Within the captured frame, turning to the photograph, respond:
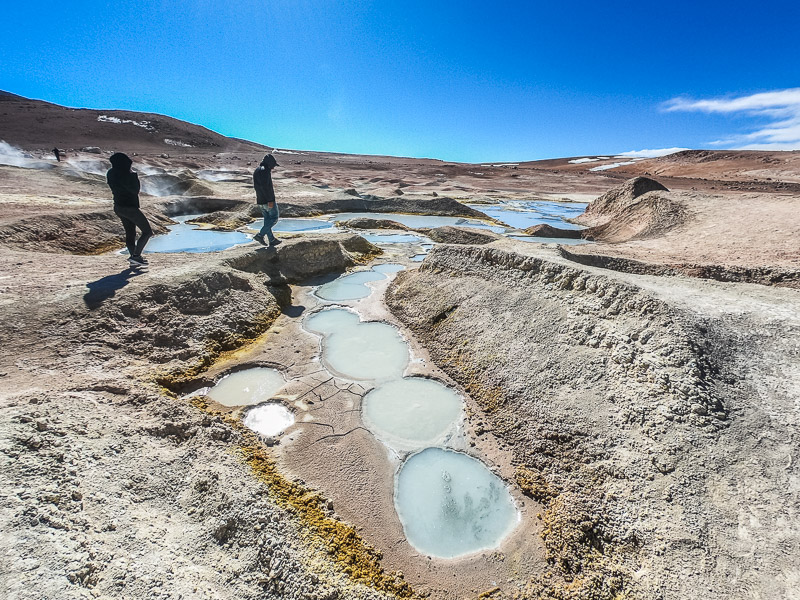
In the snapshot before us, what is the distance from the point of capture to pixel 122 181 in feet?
17.3

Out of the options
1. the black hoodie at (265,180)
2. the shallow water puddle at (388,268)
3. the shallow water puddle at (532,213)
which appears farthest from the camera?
the shallow water puddle at (532,213)

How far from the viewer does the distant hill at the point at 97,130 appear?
131 feet

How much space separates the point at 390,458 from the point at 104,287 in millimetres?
4057

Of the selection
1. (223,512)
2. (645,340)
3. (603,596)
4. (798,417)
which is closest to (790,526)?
(798,417)

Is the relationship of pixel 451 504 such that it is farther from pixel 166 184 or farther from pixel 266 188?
pixel 166 184

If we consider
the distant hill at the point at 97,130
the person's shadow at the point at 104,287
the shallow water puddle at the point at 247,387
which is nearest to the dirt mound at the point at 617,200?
the shallow water puddle at the point at 247,387

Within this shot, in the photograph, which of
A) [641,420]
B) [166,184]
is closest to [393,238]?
[641,420]

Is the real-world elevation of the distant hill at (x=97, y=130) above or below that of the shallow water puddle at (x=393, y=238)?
above

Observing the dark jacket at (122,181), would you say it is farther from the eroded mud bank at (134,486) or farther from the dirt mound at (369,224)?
the dirt mound at (369,224)

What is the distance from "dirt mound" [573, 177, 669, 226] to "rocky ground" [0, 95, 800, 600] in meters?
9.45

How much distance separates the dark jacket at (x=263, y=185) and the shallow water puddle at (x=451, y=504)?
18.3 ft

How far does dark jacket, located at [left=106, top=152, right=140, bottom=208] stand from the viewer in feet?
17.1

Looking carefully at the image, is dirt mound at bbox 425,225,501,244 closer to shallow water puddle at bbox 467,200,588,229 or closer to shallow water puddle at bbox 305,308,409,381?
shallow water puddle at bbox 305,308,409,381

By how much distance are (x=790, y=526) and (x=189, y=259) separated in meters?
7.49
